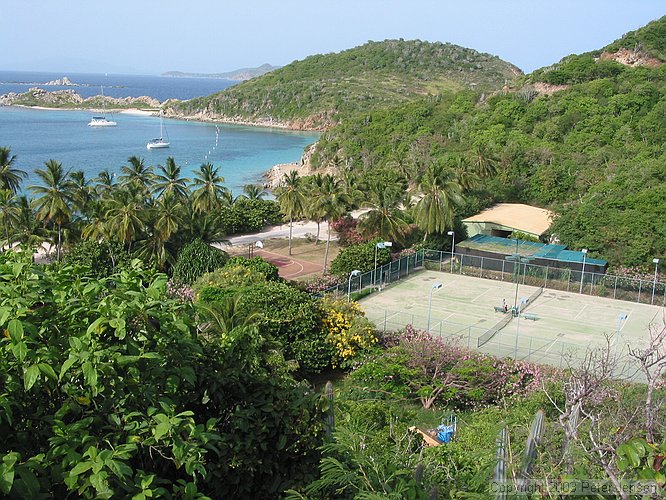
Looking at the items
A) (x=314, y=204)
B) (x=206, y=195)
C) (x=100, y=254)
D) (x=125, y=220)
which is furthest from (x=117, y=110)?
(x=125, y=220)

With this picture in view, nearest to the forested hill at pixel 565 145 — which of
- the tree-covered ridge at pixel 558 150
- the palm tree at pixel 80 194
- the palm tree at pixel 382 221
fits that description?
the tree-covered ridge at pixel 558 150

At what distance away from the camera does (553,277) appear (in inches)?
1265

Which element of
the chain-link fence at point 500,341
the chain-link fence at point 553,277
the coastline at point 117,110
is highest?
the coastline at point 117,110

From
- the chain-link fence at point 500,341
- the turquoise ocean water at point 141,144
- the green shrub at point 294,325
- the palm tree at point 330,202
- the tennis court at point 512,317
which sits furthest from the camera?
the turquoise ocean water at point 141,144

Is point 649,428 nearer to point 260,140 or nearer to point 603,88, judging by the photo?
point 603,88

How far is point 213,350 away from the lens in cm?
613

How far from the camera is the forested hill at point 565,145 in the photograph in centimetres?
3784

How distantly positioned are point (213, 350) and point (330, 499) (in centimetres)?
168

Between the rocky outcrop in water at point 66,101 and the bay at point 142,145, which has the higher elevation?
the rocky outcrop in water at point 66,101

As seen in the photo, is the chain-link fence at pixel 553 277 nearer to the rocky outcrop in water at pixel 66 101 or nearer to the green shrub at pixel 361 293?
the green shrub at pixel 361 293

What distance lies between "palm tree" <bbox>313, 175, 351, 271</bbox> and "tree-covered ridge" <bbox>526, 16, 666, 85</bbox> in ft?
152

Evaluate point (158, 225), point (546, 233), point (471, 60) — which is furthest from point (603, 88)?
point (471, 60)

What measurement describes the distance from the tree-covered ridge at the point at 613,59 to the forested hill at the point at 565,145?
0.15 m

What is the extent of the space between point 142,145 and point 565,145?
70.4 m
